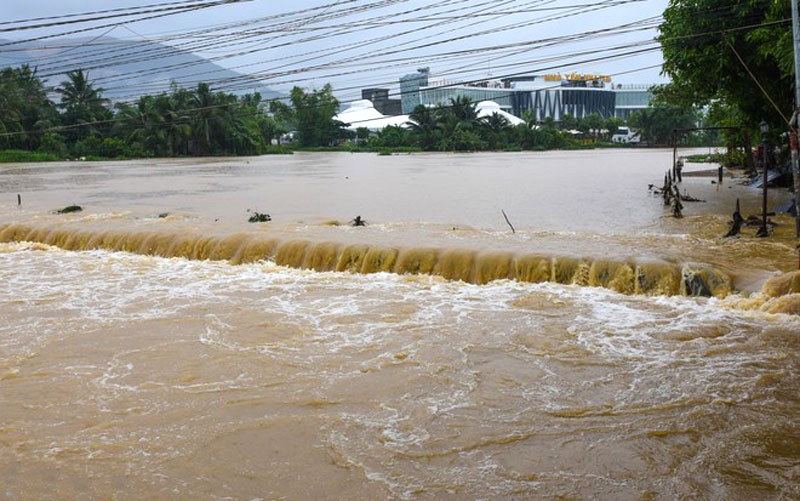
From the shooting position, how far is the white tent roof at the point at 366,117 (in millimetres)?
92225

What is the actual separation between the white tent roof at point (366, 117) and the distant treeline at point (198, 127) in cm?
919

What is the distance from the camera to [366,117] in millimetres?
103562

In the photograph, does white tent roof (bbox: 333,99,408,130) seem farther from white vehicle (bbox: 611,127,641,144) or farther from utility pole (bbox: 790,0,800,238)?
utility pole (bbox: 790,0,800,238)

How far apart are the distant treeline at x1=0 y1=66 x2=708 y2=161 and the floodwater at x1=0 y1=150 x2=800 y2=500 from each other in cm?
4079

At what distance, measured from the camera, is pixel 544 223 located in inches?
622

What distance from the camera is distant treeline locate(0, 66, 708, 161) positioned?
59.2 m

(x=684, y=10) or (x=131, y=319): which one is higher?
(x=684, y=10)

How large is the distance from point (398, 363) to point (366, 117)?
323 feet

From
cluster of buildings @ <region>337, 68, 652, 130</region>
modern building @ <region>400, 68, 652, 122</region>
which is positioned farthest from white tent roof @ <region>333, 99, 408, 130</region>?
modern building @ <region>400, 68, 652, 122</region>

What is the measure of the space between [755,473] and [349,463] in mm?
2738

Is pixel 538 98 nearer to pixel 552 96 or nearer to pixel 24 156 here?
pixel 552 96

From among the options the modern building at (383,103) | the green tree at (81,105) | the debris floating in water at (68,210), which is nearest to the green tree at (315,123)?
the green tree at (81,105)

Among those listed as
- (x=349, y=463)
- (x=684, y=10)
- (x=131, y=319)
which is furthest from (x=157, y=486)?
(x=684, y=10)

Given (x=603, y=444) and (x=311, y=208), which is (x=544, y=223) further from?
(x=603, y=444)
